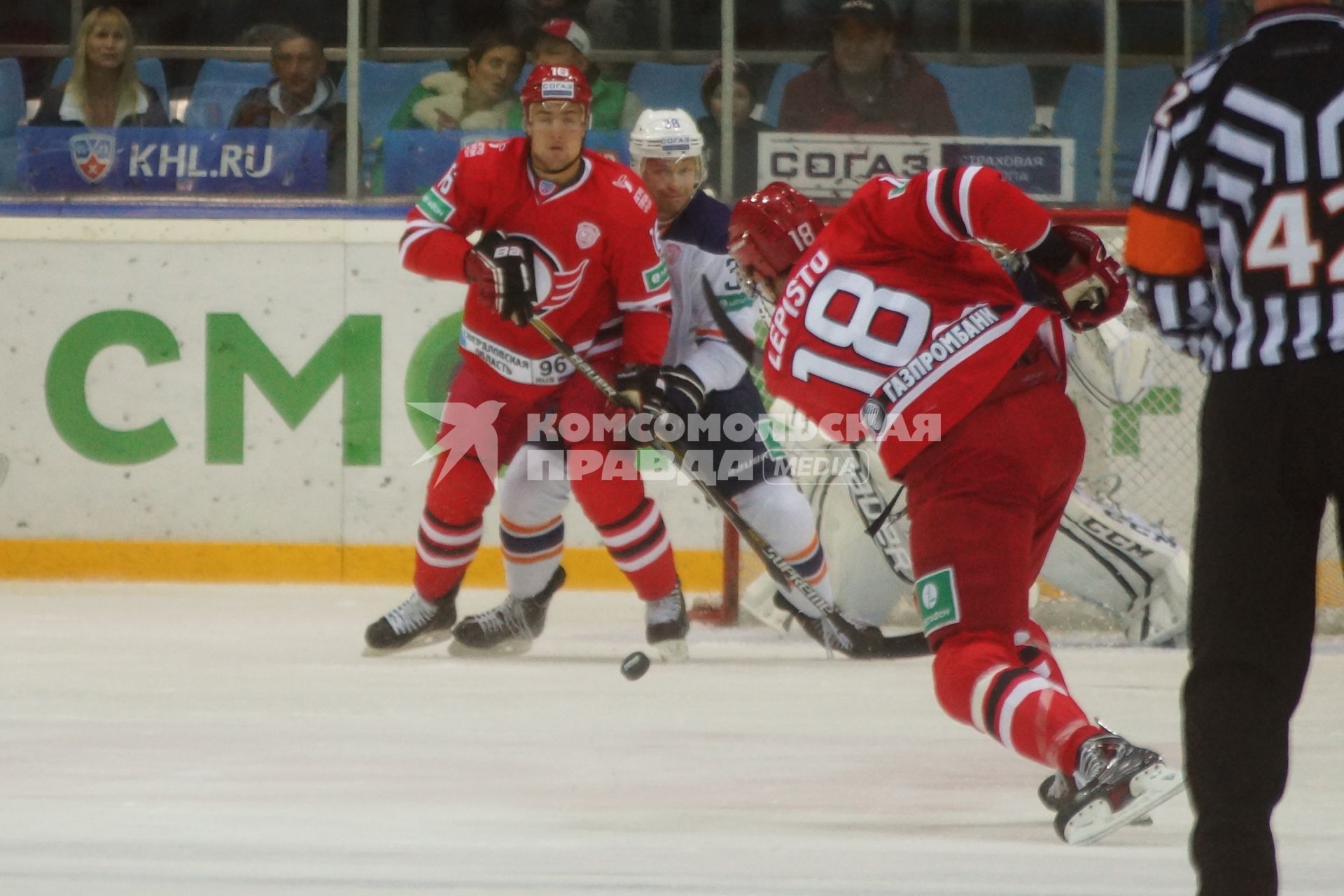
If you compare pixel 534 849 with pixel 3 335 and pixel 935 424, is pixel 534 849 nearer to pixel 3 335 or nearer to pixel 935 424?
pixel 935 424

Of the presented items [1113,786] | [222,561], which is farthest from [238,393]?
[1113,786]

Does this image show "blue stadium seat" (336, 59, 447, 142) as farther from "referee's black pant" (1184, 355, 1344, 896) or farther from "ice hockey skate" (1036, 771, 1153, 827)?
"referee's black pant" (1184, 355, 1344, 896)

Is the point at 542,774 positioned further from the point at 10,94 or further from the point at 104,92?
the point at 10,94

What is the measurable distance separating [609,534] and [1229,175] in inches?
93.7

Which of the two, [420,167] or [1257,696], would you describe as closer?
[1257,696]

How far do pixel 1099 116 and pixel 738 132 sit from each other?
0.95 metres

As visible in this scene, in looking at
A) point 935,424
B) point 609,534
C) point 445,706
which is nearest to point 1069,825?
point 935,424

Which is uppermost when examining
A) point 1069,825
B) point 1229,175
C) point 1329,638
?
point 1229,175

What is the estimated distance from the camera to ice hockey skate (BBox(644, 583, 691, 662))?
3773 mm

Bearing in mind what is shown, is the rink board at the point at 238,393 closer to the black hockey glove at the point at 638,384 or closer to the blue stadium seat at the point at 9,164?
the blue stadium seat at the point at 9,164

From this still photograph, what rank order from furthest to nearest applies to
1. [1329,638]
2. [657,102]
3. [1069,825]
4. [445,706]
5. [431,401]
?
[657,102] → [431,401] → [1329,638] → [445,706] → [1069,825]

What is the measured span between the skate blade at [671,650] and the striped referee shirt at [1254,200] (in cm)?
233

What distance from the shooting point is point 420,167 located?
498 cm

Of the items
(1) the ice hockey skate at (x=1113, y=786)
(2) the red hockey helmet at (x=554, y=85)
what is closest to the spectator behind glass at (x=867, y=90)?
(2) the red hockey helmet at (x=554, y=85)
